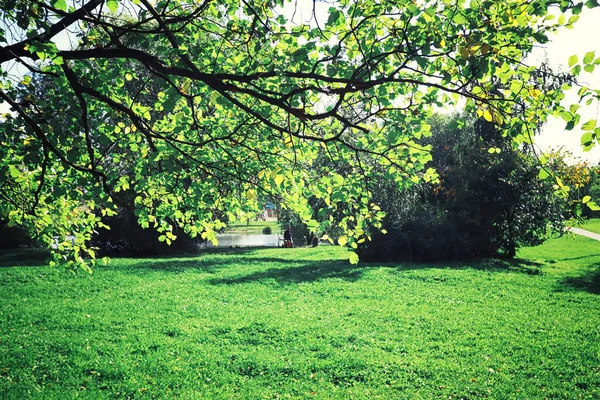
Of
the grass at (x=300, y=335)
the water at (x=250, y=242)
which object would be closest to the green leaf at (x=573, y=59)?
the grass at (x=300, y=335)

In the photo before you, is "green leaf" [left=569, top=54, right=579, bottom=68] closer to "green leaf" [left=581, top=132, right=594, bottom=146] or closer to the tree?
the tree

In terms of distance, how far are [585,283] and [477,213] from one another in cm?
477

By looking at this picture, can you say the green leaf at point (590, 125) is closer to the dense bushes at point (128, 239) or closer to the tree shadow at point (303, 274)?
the tree shadow at point (303, 274)

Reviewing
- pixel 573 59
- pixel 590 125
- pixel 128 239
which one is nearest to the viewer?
pixel 590 125

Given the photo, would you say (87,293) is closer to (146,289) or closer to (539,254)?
(146,289)

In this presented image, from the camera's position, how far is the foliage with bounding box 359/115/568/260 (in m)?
15.2

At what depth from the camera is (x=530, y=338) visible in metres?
7.05

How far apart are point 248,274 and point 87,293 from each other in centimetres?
455

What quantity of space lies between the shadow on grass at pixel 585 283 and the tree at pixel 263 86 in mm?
8841

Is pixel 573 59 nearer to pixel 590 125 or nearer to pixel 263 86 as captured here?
pixel 590 125

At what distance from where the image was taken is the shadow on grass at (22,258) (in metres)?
14.8

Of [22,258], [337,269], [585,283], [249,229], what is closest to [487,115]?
[585,283]

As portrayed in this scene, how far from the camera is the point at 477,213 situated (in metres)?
15.9

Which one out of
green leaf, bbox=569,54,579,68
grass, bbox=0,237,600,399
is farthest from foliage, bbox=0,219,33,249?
green leaf, bbox=569,54,579,68
